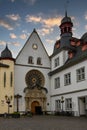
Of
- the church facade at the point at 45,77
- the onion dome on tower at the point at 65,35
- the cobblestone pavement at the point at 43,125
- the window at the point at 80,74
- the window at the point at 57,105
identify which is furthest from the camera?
the onion dome on tower at the point at 65,35

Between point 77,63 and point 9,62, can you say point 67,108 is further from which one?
point 9,62

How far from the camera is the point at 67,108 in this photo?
3838cm

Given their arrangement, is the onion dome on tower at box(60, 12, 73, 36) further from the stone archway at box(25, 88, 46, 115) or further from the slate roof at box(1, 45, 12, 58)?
the stone archway at box(25, 88, 46, 115)

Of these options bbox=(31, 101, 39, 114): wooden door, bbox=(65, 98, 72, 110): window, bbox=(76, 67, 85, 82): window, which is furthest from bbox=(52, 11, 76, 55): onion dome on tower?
bbox=(31, 101, 39, 114): wooden door

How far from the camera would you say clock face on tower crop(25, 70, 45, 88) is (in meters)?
43.6

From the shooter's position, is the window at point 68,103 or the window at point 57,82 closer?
the window at point 68,103

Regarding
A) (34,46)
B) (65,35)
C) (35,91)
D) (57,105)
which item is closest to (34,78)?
(35,91)

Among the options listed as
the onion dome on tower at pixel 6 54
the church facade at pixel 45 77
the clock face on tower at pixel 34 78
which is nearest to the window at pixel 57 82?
the church facade at pixel 45 77

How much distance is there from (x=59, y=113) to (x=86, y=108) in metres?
7.17

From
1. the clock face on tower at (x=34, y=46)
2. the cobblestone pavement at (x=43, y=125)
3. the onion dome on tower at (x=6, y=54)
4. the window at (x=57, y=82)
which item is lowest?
the cobblestone pavement at (x=43, y=125)

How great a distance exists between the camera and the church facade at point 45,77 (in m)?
36.5

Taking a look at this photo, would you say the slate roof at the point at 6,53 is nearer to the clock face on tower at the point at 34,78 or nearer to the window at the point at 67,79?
the clock face on tower at the point at 34,78

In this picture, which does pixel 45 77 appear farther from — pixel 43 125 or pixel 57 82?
pixel 43 125

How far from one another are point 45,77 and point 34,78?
2.33 m
